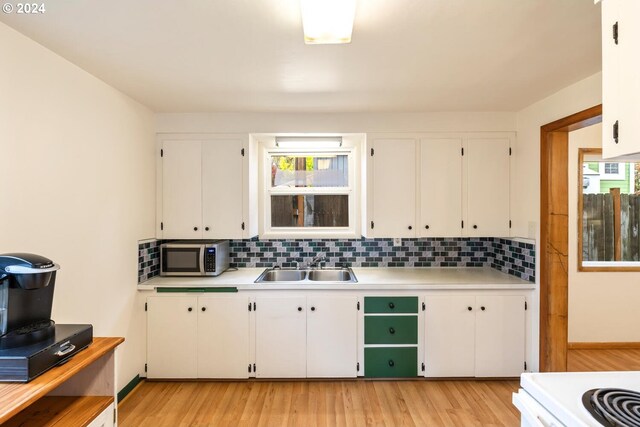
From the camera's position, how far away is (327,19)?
1.38 m

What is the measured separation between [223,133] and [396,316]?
2255mm

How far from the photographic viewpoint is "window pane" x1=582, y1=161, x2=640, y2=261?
3.52 meters

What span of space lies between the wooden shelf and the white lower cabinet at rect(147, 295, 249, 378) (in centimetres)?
118

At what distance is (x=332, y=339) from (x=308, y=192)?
1.51 m

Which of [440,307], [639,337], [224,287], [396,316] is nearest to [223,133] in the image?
[224,287]

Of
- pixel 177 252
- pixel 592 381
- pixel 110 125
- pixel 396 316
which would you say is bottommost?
pixel 396 316

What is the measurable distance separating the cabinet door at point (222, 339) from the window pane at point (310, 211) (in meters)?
1.07

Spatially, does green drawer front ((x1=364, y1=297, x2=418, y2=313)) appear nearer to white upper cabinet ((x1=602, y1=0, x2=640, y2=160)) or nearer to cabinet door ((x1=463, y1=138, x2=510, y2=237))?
cabinet door ((x1=463, y1=138, x2=510, y2=237))

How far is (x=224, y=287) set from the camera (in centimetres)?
273

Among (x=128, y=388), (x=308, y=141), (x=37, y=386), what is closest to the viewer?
(x=37, y=386)

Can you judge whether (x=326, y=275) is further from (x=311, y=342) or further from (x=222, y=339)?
(x=222, y=339)

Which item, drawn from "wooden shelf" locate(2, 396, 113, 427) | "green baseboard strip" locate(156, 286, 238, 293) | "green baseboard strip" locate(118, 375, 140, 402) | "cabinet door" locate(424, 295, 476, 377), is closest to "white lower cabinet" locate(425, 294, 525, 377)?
"cabinet door" locate(424, 295, 476, 377)

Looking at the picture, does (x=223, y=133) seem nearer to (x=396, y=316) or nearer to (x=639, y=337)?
(x=396, y=316)

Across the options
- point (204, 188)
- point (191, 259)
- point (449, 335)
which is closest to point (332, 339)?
point (449, 335)
